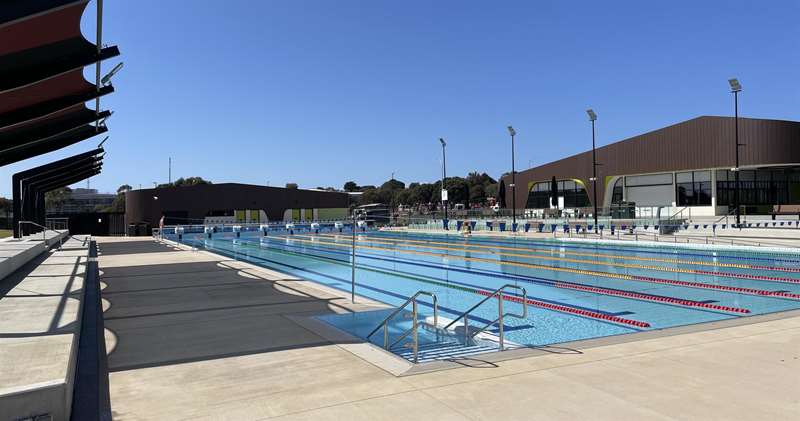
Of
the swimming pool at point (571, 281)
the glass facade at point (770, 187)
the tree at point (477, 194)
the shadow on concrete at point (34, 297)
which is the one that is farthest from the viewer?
the tree at point (477, 194)

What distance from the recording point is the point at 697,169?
129 feet

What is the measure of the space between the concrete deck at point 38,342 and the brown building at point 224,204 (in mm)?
33875

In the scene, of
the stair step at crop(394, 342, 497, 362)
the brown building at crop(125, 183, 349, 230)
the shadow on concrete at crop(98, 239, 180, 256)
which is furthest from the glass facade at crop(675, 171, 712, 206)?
the stair step at crop(394, 342, 497, 362)

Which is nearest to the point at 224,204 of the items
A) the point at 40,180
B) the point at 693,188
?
the point at 40,180

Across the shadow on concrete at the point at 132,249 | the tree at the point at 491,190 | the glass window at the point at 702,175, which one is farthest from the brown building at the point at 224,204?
the tree at the point at 491,190

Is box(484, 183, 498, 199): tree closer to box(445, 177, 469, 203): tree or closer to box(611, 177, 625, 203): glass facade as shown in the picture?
box(445, 177, 469, 203): tree

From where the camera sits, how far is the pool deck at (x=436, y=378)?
3658mm

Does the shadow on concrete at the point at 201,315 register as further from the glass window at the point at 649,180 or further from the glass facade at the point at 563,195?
the glass facade at the point at 563,195

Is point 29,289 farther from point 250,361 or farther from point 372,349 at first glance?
point 372,349

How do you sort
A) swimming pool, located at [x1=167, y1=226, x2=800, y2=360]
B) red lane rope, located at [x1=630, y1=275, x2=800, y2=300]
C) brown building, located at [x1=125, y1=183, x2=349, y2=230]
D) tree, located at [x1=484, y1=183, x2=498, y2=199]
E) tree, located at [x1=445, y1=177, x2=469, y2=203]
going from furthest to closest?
tree, located at [x1=484, y1=183, x2=498, y2=199] → tree, located at [x1=445, y1=177, x2=469, y2=203] → brown building, located at [x1=125, y1=183, x2=349, y2=230] → red lane rope, located at [x1=630, y1=275, x2=800, y2=300] → swimming pool, located at [x1=167, y1=226, x2=800, y2=360]

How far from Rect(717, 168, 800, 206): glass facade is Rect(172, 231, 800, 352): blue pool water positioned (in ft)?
86.1

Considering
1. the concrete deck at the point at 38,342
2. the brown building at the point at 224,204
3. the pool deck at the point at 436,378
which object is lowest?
the pool deck at the point at 436,378

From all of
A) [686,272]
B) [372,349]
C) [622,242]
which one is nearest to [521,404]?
[372,349]

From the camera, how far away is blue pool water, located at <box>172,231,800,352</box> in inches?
314
